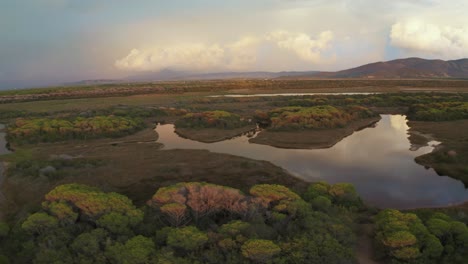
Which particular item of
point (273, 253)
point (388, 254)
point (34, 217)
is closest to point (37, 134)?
point (34, 217)

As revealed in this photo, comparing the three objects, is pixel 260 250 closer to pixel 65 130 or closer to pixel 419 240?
pixel 419 240

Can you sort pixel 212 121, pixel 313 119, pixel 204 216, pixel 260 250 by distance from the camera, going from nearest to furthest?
pixel 260 250, pixel 204 216, pixel 313 119, pixel 212 121

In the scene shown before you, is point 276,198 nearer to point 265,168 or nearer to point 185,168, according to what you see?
point 265,168

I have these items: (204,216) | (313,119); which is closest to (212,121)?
(313,119)

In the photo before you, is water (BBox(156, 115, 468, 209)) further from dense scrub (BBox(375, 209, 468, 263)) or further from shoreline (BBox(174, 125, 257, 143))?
dense scrub (BBox(375, 209, 468, 263))

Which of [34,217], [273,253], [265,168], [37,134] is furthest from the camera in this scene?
[37,134]

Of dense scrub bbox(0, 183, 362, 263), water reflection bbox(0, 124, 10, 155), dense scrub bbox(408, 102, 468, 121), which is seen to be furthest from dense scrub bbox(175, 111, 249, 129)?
dense scrub bbox(0, 183, 362, 263)
